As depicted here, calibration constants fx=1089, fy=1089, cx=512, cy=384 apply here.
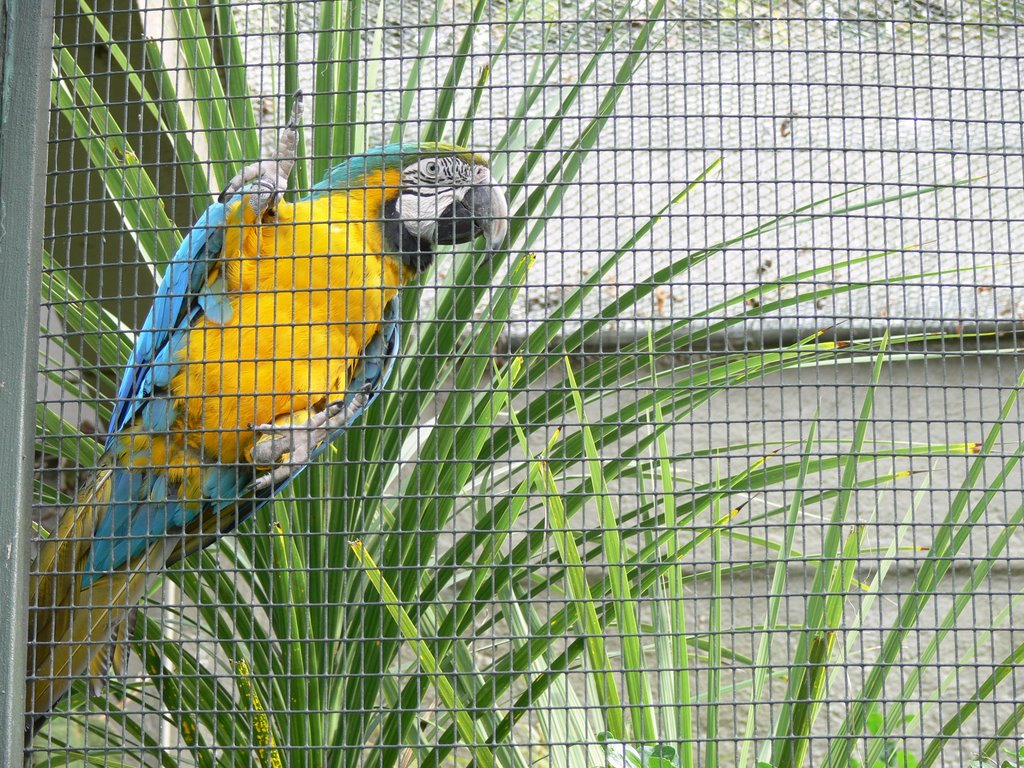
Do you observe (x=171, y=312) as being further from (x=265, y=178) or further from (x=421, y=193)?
(x=421, y=193)

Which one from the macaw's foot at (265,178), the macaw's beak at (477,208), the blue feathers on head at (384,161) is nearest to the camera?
the macaw's foot at (265,178)

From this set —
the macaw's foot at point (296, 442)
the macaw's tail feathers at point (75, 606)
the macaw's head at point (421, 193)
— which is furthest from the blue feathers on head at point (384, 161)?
the macaw's tail feathers at point (75, 606)

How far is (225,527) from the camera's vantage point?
5.55 feet

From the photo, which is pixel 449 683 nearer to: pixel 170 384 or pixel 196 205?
pixel 170 384

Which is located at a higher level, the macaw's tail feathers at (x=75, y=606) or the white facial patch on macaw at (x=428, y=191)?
the white facial patch on macaw at (x=428, y=191)

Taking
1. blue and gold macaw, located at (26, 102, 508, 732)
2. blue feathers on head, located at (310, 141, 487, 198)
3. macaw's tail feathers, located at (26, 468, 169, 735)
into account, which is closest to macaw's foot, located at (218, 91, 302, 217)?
blue and gold macaw, located at (26, 102, 508, 732)

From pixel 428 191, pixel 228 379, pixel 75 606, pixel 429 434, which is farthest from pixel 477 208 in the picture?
pixel 75 606

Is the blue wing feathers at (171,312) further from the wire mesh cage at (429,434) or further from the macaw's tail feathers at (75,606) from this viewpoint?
the macaw's tail feathers at (75,606)

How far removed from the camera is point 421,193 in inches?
69.2

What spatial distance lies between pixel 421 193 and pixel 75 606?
2.64 feet

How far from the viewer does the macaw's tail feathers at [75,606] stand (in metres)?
1.40

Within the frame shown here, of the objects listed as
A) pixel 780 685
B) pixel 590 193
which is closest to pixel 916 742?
pixel 780 685

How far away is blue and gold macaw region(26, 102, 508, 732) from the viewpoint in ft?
4.86

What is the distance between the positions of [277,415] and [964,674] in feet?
7.04
